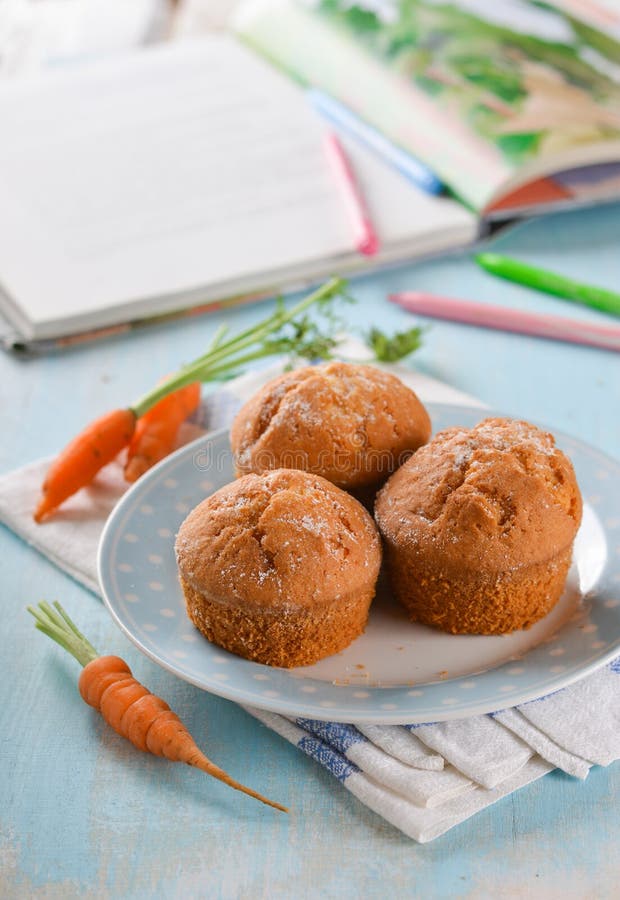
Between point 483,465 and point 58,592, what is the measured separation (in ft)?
→ 2.30

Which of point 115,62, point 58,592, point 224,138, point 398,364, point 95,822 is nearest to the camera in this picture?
point 95,822

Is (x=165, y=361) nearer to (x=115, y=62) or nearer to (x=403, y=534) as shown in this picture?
(x=403, y=534)

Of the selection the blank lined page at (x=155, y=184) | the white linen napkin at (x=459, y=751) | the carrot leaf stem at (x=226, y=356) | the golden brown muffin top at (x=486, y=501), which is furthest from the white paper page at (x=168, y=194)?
the white linen napkin at (x=459, y=751)

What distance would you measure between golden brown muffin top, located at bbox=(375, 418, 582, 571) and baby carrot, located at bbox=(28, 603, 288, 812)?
1.22 ft

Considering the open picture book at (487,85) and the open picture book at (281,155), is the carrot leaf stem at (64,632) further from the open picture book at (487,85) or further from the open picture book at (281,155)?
the open picture book at (487,85)

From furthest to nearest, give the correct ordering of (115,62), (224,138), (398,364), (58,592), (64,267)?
(115,62), (224,138), (64,267), (398,364), (58,592)

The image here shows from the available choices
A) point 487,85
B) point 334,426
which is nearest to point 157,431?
point 334,426

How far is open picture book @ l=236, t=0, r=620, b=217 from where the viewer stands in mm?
2562

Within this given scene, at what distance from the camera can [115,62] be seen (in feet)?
10.5

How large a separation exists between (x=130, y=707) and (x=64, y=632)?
20cm

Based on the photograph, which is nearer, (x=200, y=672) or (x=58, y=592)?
(x=200, y=672)

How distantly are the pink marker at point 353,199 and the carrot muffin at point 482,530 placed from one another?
1.12 metres

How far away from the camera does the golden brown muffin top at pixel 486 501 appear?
4.53 feet

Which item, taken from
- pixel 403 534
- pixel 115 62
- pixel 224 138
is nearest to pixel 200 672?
pixel 403 534
